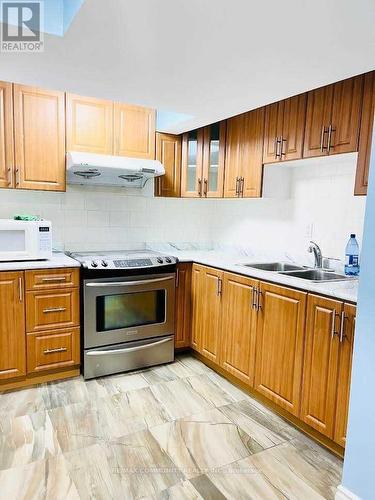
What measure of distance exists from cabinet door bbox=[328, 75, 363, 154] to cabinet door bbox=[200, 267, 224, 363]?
1.22 meters

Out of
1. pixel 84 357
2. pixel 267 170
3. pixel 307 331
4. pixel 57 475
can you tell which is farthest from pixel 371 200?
pixel 84 357

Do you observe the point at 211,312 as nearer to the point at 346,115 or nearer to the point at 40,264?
the point at 40,264

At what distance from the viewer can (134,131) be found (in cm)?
319

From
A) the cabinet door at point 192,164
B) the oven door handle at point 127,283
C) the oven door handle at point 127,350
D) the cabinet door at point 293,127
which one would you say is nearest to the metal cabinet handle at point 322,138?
the cabinet door at point 293,127

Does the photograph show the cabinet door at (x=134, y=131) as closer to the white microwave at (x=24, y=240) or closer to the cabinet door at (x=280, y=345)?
the white microwave at (x=24, y=240)

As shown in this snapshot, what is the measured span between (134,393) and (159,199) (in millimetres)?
1920

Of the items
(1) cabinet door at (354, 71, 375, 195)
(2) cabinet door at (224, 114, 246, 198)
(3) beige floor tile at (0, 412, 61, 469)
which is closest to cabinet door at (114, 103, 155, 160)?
(2) cabinet door at (224, 114, 246, 198)

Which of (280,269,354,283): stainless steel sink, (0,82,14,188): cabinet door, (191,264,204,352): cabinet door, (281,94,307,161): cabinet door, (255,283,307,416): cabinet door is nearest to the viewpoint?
(255,283,307,416): cabinet door

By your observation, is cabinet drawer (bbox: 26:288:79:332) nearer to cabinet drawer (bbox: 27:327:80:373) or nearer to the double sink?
cabinet drawer (bbox: 27:327:80:373)

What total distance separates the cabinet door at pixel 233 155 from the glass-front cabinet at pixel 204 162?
6 cm

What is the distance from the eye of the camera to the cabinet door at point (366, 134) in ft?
6.48

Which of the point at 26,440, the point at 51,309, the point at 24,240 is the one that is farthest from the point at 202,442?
the point at 24,240

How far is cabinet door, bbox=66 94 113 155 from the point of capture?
292 centimetres

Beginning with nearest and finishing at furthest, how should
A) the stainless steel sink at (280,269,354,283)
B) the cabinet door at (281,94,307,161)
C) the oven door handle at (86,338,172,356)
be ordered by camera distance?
the cabinet door at (281,94,307,161) → the stainless steel sink at (280,269,354,283) → the oven door handle at (86,338,172,356)
